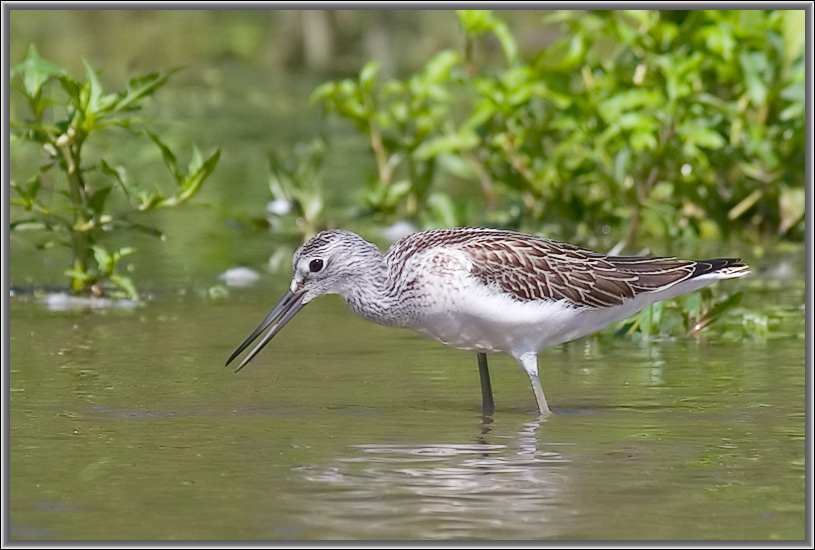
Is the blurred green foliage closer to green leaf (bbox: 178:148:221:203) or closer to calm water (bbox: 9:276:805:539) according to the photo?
calm water (bbox: 9:276:805:539)

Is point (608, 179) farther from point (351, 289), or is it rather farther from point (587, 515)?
point (587, 515)

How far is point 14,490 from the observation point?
21.5 feet

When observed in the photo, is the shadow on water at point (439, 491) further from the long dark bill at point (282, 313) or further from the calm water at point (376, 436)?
the long dark bill at point (282, 313)

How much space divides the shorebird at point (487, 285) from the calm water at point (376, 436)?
39 centimetres

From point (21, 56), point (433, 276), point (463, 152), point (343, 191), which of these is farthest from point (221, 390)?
point (21, 56)

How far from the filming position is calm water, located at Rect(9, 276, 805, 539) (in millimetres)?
6203

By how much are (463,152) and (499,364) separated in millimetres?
4822

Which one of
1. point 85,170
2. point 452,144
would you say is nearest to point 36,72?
point 85,170

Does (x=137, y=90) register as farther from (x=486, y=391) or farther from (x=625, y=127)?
(x=625, y=127)

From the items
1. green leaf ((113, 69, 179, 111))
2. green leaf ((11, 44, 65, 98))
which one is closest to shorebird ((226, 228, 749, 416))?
green leaf ((113, 69, 179, 111))

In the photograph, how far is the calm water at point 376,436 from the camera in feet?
20.4

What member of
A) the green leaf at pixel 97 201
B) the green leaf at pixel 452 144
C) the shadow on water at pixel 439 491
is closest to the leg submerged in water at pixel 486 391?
the shadow on water at pixel 439 491

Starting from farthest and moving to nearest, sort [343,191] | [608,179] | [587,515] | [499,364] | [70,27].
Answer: [70,27] → [343,191] → [608,179] → [499,364] → [587,515]

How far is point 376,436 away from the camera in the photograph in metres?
7.61
